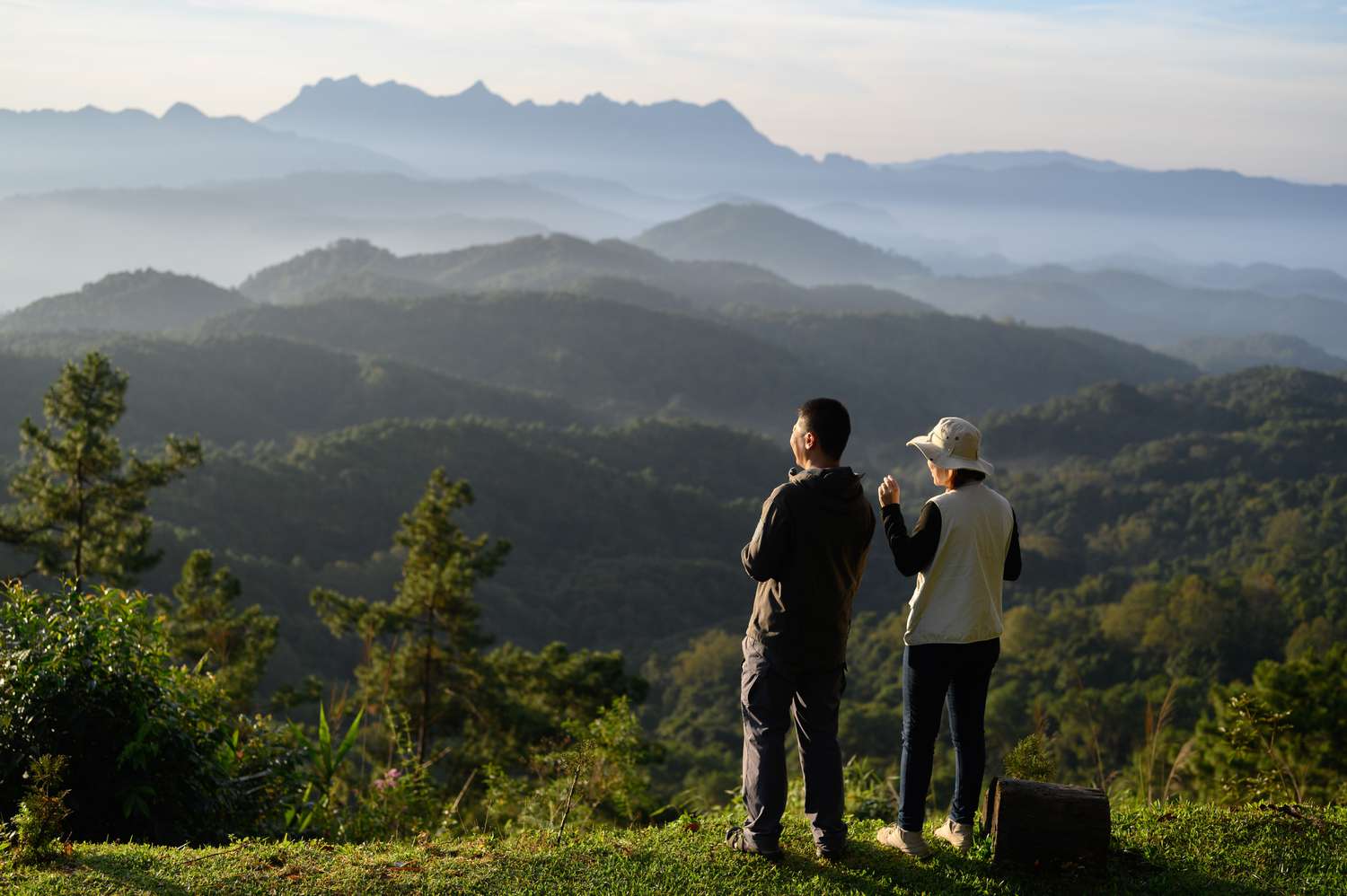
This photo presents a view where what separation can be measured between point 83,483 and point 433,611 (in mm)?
5551

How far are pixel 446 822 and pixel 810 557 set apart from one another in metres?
3.34

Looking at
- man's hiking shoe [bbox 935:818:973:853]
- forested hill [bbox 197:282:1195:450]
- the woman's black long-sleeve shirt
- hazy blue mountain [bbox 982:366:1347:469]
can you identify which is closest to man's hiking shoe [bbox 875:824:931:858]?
man's hiking shoe [bbox 935:818:973:853]

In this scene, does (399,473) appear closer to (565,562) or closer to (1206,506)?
(565,562)

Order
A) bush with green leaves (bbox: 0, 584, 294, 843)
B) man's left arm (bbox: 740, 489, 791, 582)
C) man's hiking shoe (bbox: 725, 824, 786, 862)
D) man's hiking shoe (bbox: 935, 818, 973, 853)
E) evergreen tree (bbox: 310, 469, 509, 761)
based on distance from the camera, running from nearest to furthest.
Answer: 1. man's left arm (bbox: 740, 489, 791, 582)
2. man's hiking shoe (bbox: 725, 824, 786, 862)
3. man's hiking shoe (bbox: 935, 818, 973, 853)
4. bush with green leaves (bbox: 0, 584, 294, 843)
5. evergreen tree (bbox: 310, 469, 509, 761)

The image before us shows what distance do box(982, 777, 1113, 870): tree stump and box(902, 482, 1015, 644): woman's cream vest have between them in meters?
0.70

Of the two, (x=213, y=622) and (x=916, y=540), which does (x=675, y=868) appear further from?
(x=213, y=622)

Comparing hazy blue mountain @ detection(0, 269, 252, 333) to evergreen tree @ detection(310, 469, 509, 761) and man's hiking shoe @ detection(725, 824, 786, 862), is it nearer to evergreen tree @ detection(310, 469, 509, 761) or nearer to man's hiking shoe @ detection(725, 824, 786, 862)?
evergreen tree @ detection(310, 469, 509, 761)

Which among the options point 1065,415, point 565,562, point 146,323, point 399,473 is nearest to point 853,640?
point 565,562

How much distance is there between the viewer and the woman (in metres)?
4.26

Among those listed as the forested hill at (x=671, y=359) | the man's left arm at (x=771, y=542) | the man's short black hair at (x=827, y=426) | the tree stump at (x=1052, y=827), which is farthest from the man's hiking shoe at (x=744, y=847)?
the forested hill at (x=671, y=359)

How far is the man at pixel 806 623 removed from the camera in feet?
13.5

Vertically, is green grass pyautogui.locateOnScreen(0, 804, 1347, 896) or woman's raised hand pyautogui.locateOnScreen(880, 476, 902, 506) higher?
woman's raised hand pyautogui.locateOnScreen(880, 476, 902, 506)

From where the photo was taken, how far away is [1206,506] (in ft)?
319

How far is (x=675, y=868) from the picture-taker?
4.34 meters
